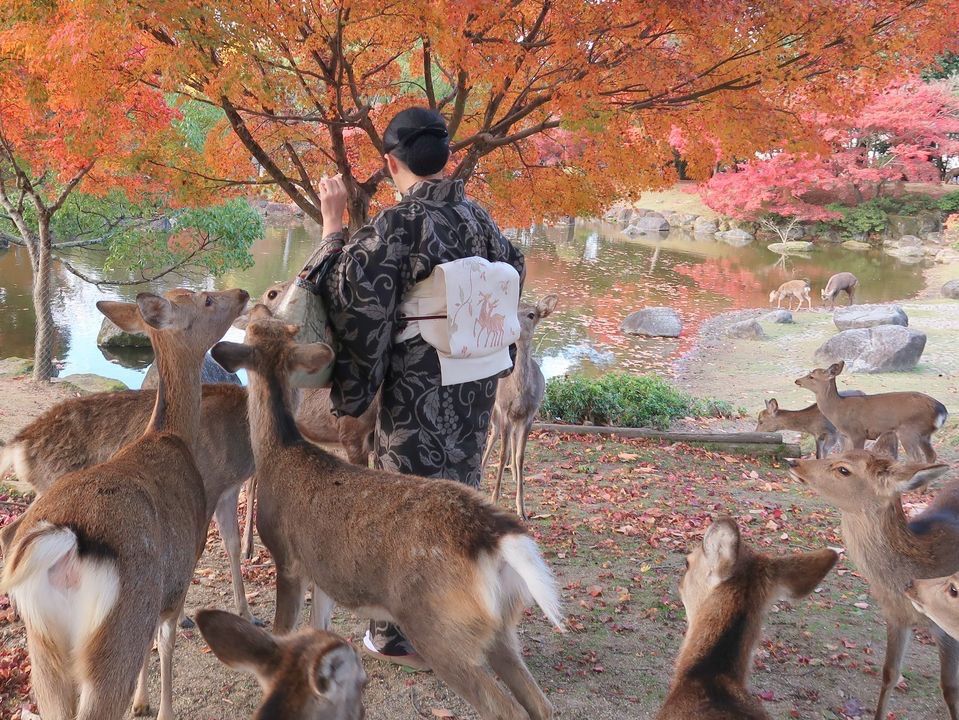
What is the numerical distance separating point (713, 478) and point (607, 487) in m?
1.20

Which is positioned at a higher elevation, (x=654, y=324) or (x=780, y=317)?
(x=780, y=317)

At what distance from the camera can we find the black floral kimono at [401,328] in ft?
9.82

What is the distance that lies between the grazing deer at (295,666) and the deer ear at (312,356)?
1.15 meters

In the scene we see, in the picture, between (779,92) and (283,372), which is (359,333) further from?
(779,92)

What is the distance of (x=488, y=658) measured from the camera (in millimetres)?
2580

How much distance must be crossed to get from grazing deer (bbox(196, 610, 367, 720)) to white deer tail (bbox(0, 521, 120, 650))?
0.59 meters

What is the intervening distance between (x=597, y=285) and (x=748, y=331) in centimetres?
662

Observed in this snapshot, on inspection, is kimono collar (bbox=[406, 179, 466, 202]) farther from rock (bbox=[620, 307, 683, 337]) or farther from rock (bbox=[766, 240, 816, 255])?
rock (bbox=[766, 240, 816, 255])

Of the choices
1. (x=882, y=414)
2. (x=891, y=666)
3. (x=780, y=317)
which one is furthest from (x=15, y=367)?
(x=780, y=317)

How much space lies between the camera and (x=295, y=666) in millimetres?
1875

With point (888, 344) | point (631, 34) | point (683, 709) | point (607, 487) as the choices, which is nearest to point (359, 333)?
point (683, 709)

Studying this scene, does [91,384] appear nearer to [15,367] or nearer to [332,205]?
[15,367]

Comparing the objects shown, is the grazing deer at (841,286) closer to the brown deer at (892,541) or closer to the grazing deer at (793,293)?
the grazing deer at (793,293)

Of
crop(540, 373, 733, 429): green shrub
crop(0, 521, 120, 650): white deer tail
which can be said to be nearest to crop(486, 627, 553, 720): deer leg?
crop(0, 521, 120, 650): white deer tail
